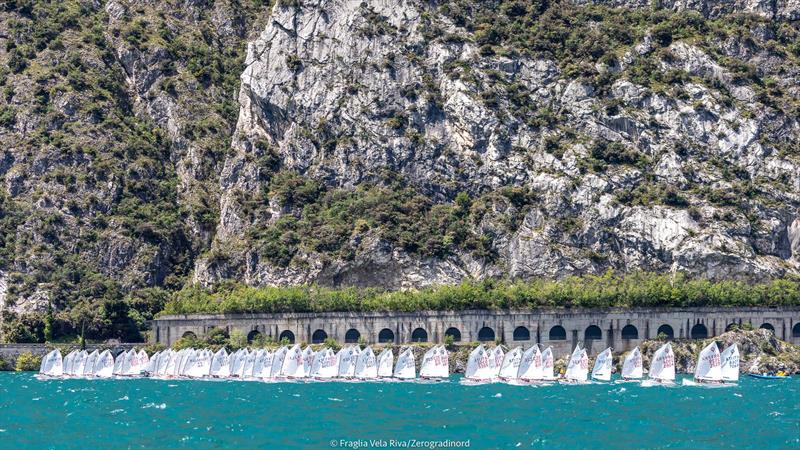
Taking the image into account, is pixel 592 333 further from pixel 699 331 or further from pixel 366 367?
pixel 366 367

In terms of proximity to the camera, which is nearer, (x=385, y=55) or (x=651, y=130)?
(x=651, y=130)

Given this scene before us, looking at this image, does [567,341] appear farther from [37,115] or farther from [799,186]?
[37,115]

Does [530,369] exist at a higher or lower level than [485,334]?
lower

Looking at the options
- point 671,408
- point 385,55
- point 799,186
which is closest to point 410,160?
point 385,55

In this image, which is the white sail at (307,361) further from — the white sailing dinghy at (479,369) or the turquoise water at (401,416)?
the white sailing dinghy at (479,369)

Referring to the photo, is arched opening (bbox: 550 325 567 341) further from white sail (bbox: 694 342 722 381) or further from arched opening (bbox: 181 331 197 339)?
arched opening (bbox: 181 331 197 339)

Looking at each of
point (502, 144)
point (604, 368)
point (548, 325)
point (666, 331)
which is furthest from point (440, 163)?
point (604, 368)
